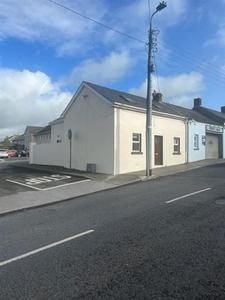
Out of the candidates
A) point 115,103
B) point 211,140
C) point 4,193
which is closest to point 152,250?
point 4,193

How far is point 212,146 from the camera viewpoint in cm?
2791

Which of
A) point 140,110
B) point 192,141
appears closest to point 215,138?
point 192,141

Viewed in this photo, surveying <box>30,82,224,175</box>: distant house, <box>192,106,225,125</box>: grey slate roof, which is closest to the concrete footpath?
<box>30,82,224,175</box>: distant house

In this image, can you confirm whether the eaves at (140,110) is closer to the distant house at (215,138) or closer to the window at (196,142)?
the window at (196,142)

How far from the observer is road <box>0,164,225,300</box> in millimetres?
3562

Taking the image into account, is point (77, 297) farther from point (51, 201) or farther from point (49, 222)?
point (51, 201)

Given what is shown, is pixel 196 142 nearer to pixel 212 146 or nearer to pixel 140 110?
pixel 212 146

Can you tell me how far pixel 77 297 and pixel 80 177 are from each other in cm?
1226

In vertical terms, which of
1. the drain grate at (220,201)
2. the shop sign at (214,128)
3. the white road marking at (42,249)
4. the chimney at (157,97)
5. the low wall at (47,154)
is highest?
the chimney at (157,97)

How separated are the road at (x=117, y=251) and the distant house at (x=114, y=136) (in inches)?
341

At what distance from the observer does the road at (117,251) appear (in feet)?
11.7

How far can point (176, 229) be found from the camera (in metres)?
5.91

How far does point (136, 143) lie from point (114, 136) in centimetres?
222

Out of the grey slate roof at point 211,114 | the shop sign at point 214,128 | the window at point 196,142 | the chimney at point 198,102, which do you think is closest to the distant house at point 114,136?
the window at point 196,142
